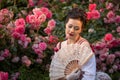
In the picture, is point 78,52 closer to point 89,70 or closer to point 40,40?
point 89,70

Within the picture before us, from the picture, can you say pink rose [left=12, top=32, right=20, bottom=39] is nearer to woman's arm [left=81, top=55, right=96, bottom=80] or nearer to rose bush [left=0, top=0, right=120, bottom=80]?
rose bush [left=0, top=0, right=120, bottom=80]

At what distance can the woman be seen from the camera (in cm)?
434

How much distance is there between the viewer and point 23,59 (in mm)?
5273

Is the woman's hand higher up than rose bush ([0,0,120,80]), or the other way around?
the woman's hand

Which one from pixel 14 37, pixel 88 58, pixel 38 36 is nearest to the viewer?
pixel 88 58

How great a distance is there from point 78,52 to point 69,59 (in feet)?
0.39

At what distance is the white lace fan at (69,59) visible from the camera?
4383 millimetres

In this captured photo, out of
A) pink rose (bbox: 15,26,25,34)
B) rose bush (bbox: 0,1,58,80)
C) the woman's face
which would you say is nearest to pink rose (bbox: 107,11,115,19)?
rose bush (bbox: 0,1,58,80)

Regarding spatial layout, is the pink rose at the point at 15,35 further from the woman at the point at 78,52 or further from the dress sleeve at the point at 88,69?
the dress sleeve at the point at 88,69

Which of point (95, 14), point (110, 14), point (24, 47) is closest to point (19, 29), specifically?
point (24, 47)

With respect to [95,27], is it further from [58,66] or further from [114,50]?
[58,66]

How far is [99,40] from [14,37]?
1373mm

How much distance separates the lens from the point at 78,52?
14.4 ft

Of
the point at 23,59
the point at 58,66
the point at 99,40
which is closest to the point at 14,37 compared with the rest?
the point at 23,59
